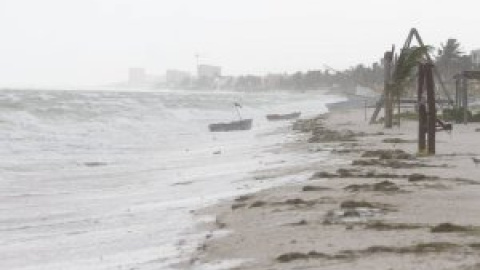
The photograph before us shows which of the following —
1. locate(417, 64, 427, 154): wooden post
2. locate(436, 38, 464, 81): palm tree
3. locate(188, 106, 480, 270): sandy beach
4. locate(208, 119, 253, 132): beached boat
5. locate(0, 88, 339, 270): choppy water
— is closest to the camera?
locate(188, 106, 480, 270): sandy beach

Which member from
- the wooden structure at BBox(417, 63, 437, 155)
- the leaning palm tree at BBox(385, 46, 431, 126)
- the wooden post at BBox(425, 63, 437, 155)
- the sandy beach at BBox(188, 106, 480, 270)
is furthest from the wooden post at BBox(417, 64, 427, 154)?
the leaning palm tree at BBox(385, 46, 431, 126)

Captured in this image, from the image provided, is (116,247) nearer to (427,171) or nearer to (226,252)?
(226,252)

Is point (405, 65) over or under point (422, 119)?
over

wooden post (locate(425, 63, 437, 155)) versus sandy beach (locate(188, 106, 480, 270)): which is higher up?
wooden post (locate(425, 63, 437, 155))

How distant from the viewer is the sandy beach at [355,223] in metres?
6.26

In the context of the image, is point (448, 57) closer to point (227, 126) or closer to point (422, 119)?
point (227, 126)

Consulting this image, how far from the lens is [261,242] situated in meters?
7.32

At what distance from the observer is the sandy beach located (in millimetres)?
6258

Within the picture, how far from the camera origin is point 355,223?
775cm

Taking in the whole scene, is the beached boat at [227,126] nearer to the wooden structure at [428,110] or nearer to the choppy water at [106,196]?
the choppy water at [106,196]

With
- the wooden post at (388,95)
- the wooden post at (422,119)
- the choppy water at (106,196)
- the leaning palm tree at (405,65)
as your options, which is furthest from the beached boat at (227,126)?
the wooden post at (422,119)

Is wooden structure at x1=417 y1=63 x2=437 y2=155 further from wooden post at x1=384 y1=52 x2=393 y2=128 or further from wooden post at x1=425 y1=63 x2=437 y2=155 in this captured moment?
wooden post at x1=384 y1=52 x2=393 y2=128

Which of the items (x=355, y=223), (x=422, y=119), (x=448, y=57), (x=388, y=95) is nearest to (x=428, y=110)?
(x=422, y=119)

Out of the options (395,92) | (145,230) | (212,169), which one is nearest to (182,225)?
(145,230)
